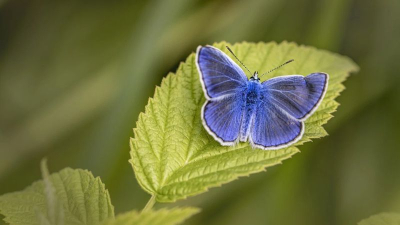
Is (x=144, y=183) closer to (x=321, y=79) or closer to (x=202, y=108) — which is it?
(x=202, y=108)

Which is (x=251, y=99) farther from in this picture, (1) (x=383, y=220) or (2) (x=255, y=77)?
(1) (x=383, y=220)

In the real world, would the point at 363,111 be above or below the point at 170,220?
above


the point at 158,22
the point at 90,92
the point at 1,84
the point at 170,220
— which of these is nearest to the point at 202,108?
the point at 170,220

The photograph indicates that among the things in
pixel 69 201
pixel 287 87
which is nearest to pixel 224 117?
pixel 287 87

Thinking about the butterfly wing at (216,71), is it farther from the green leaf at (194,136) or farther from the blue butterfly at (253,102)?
the green leaf at (194,136)

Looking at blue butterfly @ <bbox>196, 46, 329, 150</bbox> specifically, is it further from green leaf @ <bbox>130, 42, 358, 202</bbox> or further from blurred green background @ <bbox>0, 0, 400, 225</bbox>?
blurred green background @ <bbox>0, 0, 400, 225</bbox>

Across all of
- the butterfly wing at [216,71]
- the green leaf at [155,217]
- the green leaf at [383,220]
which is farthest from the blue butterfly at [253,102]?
the green leaf at [155,217]
